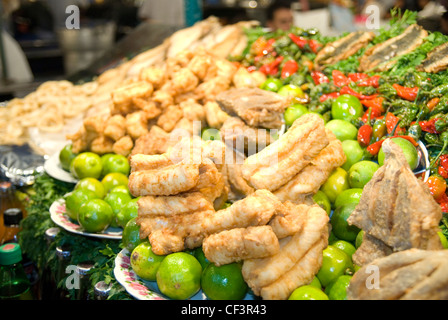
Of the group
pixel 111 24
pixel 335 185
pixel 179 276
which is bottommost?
pixel 111 24

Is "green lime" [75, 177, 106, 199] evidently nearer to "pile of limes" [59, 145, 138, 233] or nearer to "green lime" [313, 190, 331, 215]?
"pile of limes" [59, 145, 138, 233]

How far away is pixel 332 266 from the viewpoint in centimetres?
194

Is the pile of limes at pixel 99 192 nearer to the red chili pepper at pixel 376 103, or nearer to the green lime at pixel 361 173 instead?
the green lime at pixel 361 173

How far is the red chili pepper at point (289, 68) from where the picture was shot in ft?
12.2

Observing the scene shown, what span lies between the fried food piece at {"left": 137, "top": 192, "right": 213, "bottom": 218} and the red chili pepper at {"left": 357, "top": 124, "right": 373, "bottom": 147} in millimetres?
1150

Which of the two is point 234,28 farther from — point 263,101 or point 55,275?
point 55,275

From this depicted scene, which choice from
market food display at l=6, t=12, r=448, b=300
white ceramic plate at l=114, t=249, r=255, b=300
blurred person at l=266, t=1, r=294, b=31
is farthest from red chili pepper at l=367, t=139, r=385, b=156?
blurred person at l=266, t=1, r=294, b=31

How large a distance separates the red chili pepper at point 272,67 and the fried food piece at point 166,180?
2.05 m

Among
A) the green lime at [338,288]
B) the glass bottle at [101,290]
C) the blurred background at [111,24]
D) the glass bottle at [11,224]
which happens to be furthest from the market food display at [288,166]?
the blurred background at [111,24]

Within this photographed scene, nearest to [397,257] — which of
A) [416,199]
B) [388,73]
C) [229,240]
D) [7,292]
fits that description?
[416,199]

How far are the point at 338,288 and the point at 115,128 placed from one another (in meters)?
2.21

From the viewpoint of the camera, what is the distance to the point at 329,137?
8.03 feet

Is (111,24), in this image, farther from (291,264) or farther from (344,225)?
(291,264)

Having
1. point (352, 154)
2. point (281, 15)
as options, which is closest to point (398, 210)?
point (352, 154)
